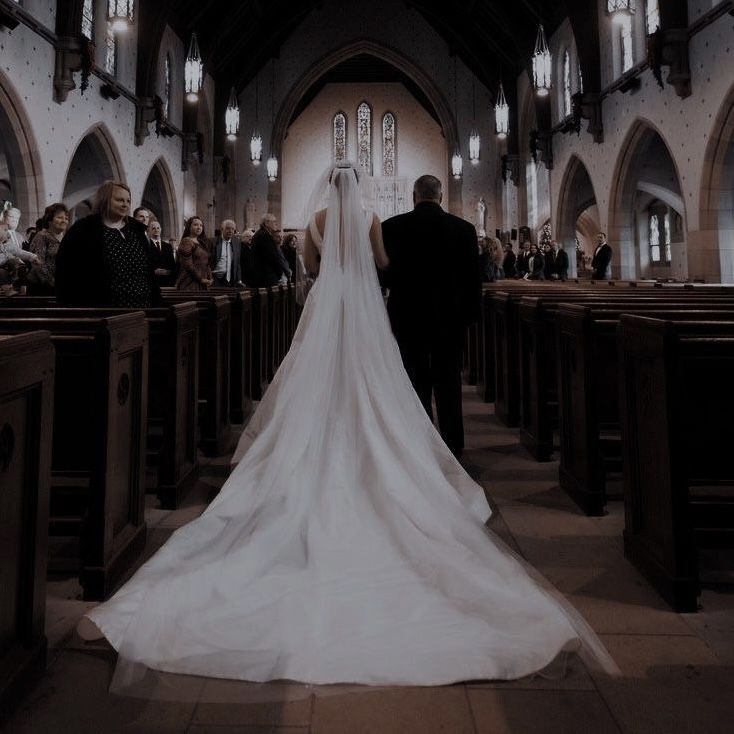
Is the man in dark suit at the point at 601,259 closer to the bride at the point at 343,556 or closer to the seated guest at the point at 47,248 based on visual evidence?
the seated guest at the point at 47,248

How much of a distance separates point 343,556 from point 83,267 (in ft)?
6.67

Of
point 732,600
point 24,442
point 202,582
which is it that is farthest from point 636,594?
point 24,442

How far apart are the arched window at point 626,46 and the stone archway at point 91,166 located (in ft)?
31.5

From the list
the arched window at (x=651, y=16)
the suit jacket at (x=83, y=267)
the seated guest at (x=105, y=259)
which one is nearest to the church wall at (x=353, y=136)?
the arched window at (x=651, y=16)

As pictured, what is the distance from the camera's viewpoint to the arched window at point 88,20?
37.0 feet

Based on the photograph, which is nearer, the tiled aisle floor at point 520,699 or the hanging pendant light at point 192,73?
the tiled aisle floor at point 520,699

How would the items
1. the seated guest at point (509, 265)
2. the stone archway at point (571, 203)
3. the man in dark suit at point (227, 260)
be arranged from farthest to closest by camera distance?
the stone archway at point (571, 203) < the seated guest at point (509, 265) < the man in dark suit at point (227, 260)

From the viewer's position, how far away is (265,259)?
7617 millimetres

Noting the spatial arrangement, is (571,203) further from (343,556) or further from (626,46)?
(343,556)

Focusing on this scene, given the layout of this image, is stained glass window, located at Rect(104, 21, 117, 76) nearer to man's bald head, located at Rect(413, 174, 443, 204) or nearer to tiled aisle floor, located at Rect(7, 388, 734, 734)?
man's bald head, located at Rect(413, 174, 443, 204)

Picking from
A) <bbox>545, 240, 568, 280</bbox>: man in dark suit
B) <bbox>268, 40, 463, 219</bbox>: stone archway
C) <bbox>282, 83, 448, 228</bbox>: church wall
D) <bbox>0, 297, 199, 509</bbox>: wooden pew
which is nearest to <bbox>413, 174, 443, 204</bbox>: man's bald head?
<bbox>0, 297, 199, 509</bbox>: wooden pew

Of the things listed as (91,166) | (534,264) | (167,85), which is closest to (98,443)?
(534,264)

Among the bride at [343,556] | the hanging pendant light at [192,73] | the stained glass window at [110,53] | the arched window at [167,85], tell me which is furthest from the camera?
the arched window at [167,85]

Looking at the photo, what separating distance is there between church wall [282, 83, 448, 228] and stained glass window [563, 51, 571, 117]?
23.0 feet
